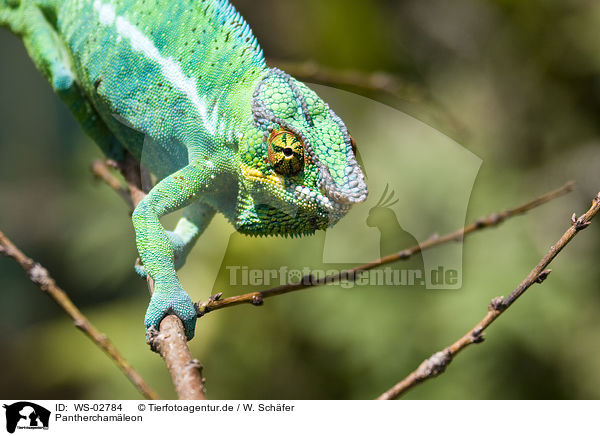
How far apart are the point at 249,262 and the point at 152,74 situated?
→ 1386mm

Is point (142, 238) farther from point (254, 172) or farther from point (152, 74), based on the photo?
point (152, 74)

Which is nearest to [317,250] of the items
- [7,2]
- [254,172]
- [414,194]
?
[414,194]

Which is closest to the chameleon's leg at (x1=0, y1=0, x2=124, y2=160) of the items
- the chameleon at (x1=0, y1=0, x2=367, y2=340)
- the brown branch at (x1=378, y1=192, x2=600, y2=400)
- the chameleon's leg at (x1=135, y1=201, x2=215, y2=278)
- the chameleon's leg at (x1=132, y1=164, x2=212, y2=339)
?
the chameleon at (x1=0, y1=0, x2=367, y2=340)

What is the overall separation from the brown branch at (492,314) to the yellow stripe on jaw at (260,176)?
0.75 m

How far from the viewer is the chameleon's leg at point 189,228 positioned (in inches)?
92.0

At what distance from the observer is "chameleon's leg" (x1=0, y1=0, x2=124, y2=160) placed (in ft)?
8.93

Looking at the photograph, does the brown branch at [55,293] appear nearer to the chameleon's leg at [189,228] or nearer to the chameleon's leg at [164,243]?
the chameleon's leg at [164,243]

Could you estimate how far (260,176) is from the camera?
207cm

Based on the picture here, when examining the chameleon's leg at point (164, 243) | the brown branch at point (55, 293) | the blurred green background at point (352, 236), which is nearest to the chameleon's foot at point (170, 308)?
the chameleon's leg at point (164, 243)
